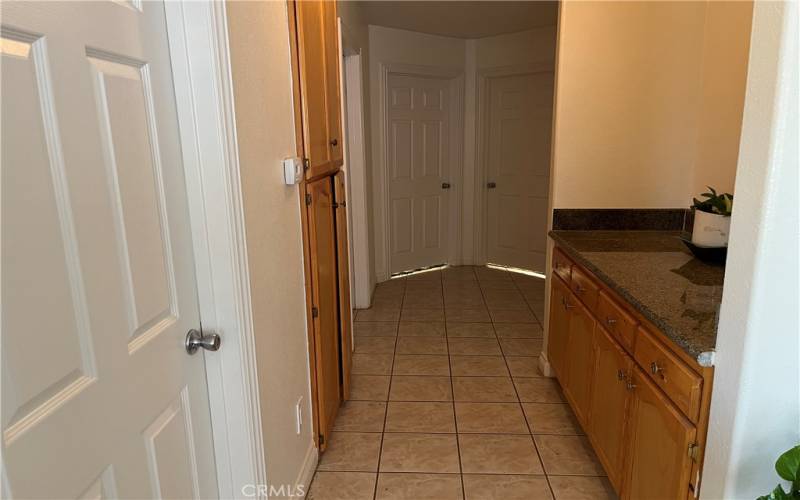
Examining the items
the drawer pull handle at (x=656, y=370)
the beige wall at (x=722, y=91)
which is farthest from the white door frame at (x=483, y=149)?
the drawer pull handle at (x=656, y=370)

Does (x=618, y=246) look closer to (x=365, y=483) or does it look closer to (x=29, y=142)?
(x=365, y=483)

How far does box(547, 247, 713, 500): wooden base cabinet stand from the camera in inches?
51.7

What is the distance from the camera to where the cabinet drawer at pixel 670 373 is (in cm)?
129

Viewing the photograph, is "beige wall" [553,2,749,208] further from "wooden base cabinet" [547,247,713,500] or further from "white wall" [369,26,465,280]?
"white wall" [369,26,465,280]

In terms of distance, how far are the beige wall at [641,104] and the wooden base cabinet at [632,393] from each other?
0.57 meters

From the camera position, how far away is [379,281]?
4.89 meters

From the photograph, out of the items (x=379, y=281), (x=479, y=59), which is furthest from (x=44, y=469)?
(x=479, y=59)

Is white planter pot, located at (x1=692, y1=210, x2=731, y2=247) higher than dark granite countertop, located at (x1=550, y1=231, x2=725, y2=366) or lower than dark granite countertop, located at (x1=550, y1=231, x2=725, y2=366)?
higher

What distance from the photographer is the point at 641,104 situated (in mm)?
2561

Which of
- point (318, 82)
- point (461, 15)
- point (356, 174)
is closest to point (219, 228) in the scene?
point (318, 82)

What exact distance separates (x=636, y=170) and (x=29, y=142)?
2624mm

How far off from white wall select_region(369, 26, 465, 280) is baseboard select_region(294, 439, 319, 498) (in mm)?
2703

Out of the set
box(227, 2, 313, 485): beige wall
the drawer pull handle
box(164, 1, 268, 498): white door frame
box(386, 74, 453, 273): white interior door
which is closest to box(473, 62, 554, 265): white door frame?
box(386, 74, 453, 273): white interior door

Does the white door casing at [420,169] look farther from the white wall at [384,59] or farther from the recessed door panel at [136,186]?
the recessed door panel at [136,186]
